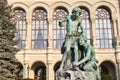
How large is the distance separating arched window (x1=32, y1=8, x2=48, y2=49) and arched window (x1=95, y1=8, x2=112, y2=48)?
6.98 metres

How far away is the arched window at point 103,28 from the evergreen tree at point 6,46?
637 inches

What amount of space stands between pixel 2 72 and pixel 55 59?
46.9 feet

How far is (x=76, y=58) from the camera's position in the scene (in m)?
7.81

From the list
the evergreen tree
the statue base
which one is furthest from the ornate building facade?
the statue base

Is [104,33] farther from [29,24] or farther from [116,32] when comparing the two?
[29,24]

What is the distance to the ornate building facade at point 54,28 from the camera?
102ft

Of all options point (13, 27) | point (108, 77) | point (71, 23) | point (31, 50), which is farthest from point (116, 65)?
point (71, 23)

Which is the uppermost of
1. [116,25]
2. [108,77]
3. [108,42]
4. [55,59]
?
[116,25]

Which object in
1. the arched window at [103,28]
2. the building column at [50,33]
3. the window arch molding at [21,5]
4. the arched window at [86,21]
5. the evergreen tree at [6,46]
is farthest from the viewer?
the window arch molding at [21,5]

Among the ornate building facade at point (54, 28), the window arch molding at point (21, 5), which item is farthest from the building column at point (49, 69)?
the window arch molding at point (21, 5)

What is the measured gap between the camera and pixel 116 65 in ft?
98.4

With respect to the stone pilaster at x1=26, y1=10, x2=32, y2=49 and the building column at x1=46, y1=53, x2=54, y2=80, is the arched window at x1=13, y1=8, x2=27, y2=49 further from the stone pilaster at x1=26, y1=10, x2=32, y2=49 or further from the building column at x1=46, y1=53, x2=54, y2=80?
the building column at x1=46, y1=53, x2=54, y2=80

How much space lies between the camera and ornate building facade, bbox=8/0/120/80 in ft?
102

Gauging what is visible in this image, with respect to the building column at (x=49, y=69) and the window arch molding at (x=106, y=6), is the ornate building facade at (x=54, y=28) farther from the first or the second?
the building column at (x=49, y=69)
